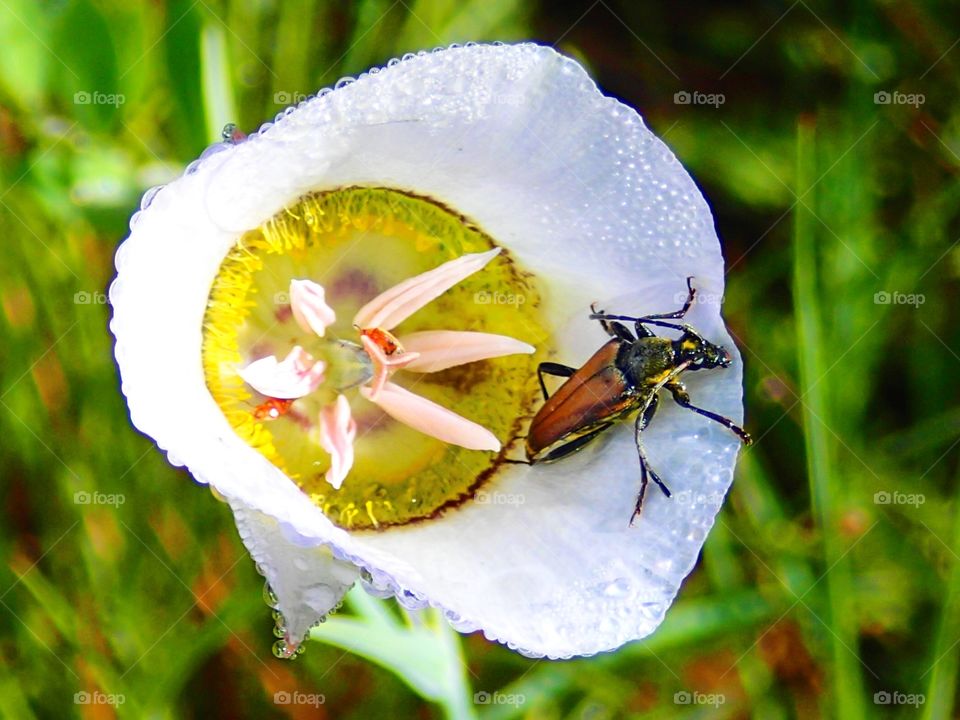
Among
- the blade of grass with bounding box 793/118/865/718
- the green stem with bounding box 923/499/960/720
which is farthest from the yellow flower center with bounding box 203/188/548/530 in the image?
the green stem with bounding box 923/499/960/720

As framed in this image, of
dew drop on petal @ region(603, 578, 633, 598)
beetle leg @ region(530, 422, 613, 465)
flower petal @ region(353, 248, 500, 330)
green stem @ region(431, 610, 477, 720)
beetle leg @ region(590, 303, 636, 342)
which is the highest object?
flower petal @ region(353, 248, 500, 330)

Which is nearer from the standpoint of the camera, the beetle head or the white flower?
the white flower

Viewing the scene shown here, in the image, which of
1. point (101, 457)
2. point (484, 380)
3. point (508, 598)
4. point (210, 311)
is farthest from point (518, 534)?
point (101, 457)

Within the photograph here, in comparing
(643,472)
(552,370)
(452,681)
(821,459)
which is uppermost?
(552,370)

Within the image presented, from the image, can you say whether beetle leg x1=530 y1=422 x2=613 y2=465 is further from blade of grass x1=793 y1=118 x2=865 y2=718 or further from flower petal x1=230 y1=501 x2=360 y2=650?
blade of grass x1=793 y1=118 x2=865 y2=718

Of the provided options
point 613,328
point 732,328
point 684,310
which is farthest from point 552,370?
point 732,328

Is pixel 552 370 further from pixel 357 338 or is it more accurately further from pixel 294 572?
pixel 294 572
